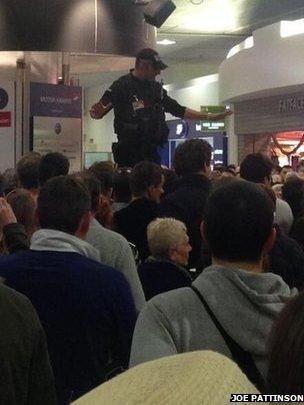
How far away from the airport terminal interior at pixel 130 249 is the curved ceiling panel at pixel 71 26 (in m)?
0.01

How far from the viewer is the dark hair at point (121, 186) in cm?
428

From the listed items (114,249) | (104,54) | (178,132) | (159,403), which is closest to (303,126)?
(178,132)

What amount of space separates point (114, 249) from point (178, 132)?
1769 cm

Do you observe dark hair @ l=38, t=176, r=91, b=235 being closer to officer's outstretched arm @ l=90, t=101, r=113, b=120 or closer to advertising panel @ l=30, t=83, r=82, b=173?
officer's outstretched arm @ l=90, t=101, r=113, b=120

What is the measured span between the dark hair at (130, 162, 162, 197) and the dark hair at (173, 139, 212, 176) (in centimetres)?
14

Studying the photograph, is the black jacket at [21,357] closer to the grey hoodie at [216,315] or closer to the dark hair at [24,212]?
the grey hoodie at [216,315]

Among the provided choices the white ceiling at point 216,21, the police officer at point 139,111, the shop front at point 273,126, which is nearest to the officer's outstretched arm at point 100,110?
the police officer at point 139,111

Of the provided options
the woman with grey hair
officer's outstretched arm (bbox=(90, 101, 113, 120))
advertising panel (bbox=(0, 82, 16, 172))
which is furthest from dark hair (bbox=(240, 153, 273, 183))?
advertising panel (bbox=(0, 82, 16, 172))

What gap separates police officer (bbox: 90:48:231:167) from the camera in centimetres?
528

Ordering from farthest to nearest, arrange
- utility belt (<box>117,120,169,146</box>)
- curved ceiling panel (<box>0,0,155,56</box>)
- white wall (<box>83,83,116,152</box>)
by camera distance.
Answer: white wall (<box>83,83,116,152</box>)
curved ceiling panel (<box>0,0,155,56</box>)
utility belt (<box>117,120,169,146</box>)

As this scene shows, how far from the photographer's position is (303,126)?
14617mm

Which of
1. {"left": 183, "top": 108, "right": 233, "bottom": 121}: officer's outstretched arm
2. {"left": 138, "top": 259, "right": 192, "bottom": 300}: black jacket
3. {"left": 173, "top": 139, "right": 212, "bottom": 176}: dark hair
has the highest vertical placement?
{"left": 183, "top": 108, "right": 233, "bottom": 121}: officer's outstretched arm

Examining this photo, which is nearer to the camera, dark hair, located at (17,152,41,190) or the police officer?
dark hair, located at (17,152,41,190)

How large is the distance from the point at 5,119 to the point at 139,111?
3153 mm
